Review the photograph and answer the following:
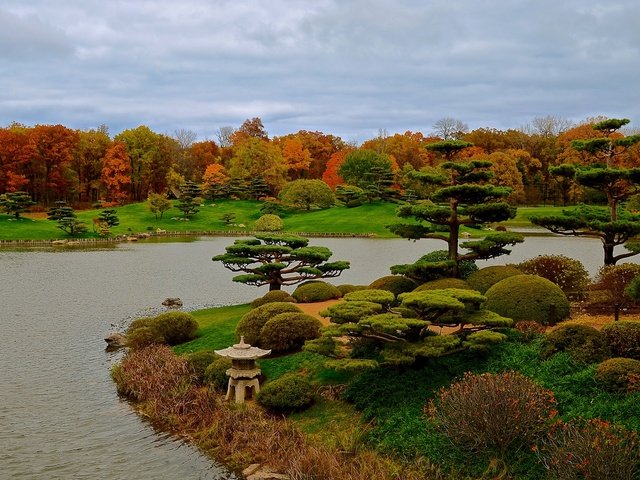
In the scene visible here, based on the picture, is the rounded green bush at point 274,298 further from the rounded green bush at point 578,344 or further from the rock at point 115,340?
the rounded green bush at point 578,344

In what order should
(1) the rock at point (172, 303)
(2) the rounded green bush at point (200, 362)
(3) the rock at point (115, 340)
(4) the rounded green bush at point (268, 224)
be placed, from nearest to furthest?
1. (2) the rounded green bush at point (200, 362)
2. (3) the rock at point (115, 340)
3. (1) the rock at point (172, 303)
4. (4) the rounded green bush at point (268, 224)

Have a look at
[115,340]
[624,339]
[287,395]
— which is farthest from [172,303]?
[624,339]

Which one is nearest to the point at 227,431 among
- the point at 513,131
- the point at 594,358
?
the point at 594,358

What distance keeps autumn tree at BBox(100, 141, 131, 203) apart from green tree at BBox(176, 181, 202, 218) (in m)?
10.1

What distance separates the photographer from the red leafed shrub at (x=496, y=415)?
1017cm

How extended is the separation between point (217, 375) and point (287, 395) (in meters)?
2.89

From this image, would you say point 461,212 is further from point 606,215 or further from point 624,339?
point 624,339

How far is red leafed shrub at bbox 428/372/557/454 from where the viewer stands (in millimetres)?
10172

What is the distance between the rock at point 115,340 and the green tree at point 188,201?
204ft

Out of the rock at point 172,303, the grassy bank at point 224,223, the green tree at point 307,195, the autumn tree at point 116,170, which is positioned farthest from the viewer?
the autumn tree at point 116,170

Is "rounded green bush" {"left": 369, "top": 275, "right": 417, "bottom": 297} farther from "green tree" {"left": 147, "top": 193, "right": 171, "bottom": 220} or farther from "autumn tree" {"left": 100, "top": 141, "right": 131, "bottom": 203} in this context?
"autumn tree" {"left": 100, "top": 141, "right": 131, "bottom": 203}

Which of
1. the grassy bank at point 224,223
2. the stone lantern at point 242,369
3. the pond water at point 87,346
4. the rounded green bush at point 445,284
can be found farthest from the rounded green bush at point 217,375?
the grassy bank at point 224,223

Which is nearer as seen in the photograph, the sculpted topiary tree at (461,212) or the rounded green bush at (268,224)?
the sculpted topiary tree at (461,212)

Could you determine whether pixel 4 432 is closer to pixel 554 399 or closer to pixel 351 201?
pixel 554 399
